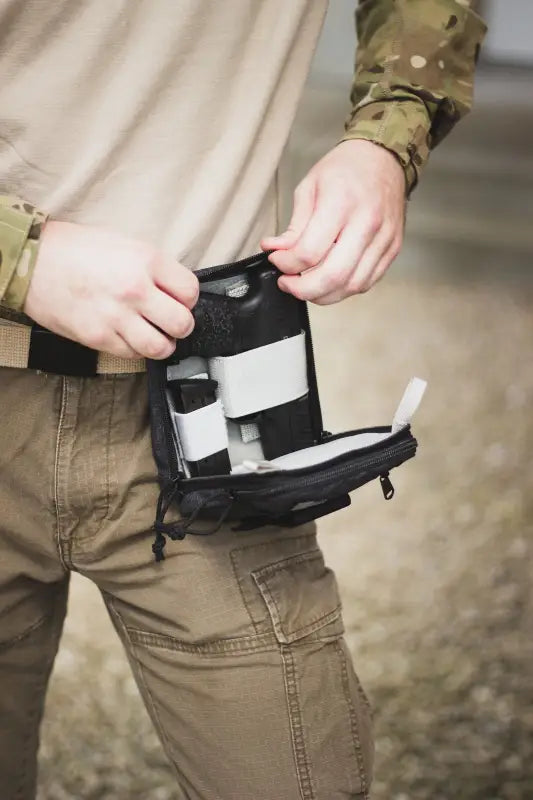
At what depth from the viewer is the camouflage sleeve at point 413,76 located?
2.93ft

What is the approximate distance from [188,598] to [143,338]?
0.27m

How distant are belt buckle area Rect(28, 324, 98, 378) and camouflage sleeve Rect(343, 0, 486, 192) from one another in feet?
1.08

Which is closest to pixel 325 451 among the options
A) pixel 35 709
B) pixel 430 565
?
pixel 35 709

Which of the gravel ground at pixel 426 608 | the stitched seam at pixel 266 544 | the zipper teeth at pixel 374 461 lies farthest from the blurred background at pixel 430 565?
the zipper teeth at pixel 374 461

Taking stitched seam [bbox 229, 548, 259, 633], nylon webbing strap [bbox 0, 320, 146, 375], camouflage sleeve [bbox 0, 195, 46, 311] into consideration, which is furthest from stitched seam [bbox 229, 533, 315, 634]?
camouflage sleeve [bbox 0, 195, 46, 311]

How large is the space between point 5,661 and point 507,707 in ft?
3.59

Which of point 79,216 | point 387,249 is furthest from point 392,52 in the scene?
point 79,216

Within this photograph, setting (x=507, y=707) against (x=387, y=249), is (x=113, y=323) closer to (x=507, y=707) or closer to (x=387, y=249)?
(x=387, y=249)

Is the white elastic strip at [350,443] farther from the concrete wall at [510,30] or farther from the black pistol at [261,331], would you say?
the concrete wall at [510,30]

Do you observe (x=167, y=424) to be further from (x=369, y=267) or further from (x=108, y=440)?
(x=369, y=267)

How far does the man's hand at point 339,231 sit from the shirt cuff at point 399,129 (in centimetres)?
3

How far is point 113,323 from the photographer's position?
70 cm

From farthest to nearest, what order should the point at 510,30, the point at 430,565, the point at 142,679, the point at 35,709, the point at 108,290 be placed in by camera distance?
the point at 510,30 → the point at 430,565 → the point at 35,709 → the point at 142,679 → the point at 108,290

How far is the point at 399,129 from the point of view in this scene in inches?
34.8
